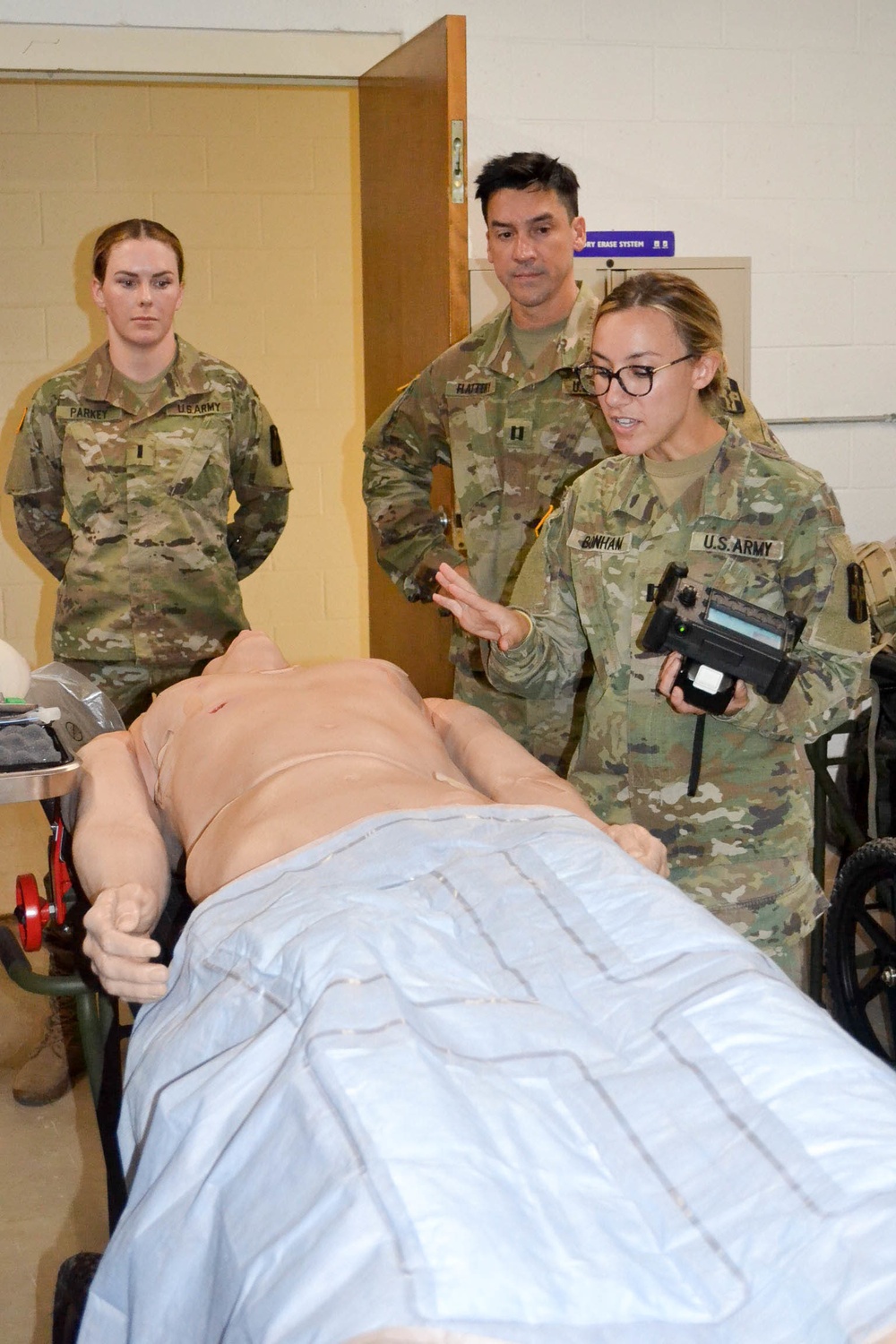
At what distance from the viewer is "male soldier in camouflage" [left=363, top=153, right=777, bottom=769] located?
2.56 metres

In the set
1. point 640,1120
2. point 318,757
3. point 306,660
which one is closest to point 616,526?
point 318,757

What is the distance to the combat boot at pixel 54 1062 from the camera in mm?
Answer: 2689

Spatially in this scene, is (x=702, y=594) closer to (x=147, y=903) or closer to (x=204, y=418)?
(x=147, y=903)

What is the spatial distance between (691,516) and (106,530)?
1.53 metres

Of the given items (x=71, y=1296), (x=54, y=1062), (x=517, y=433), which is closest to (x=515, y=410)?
(x=517, y=433)

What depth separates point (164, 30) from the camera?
319 cm

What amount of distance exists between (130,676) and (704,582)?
1586 millimetres

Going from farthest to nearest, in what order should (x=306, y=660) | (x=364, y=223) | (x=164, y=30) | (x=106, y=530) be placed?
(x=306, y=660)
(x=364, y=223)
(x=164, y=30)
(x=106, y=530)

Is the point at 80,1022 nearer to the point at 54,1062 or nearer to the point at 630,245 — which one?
the point at 54,1062

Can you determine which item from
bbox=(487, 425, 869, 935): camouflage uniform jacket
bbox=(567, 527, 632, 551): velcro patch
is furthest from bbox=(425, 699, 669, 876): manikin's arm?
bbox=(567, 527, 632, 551): velcro patch

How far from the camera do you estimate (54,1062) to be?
2734 millimetres

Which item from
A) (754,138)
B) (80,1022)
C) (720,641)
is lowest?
(80,1022)

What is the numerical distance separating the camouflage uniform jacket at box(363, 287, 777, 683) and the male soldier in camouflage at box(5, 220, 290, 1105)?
38cm

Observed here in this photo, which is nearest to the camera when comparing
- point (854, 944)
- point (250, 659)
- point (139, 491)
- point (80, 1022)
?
point (80, 1022)
